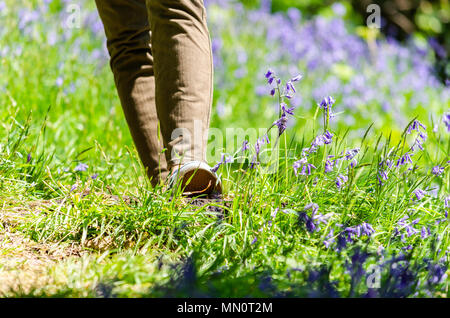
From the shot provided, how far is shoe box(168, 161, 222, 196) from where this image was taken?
2.18 metres

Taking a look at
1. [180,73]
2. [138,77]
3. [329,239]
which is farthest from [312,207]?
[138,77]

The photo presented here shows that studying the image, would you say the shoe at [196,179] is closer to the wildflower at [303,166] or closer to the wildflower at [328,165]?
the wildflower at [303,166]

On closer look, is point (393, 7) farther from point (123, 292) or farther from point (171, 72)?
point (123, 292)

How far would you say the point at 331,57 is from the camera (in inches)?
227

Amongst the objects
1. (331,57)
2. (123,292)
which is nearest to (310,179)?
(123,292)

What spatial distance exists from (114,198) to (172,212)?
406 millimetres

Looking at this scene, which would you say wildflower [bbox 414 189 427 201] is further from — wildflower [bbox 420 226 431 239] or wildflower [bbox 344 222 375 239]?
wildflower [bbox 344 222 375 239]

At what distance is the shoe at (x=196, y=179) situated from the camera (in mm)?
2180

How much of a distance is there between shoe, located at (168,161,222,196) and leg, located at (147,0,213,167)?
75 millimetres

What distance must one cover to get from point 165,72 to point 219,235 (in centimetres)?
69

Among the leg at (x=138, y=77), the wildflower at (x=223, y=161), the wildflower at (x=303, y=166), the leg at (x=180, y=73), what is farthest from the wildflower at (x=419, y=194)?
the leg at (x=138, y=77)

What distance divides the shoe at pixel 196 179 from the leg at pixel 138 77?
24cm

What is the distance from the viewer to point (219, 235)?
210 centimetres

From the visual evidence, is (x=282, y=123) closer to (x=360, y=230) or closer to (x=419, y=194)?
(x=360, y=230)
